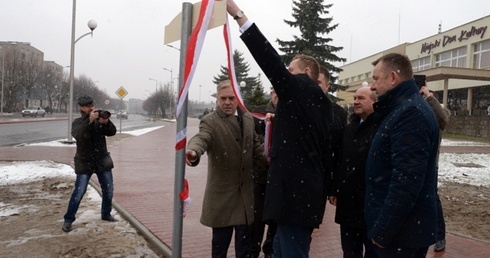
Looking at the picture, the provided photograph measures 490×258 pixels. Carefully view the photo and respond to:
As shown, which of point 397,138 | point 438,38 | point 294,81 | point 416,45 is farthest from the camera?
point 416,45

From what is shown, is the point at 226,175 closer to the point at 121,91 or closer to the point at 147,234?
the point at 147,234

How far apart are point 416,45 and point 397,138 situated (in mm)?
52633

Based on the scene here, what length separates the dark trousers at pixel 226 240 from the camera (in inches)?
139

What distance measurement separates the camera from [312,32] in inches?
Answer: 1164

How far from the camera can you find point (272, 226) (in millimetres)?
4496

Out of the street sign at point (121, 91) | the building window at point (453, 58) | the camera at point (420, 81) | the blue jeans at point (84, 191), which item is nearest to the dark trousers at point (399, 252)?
the camera at point (420, 81)

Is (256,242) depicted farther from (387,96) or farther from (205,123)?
(387,96)

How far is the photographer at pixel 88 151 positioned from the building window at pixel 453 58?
43.2 metres

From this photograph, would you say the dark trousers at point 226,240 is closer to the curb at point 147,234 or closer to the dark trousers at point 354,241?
the dark trousers at point 354,241

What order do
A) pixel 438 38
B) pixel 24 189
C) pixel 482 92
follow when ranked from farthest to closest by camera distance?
1. pixel 438 38
2. pixel 482 92
3. pixel 24 189

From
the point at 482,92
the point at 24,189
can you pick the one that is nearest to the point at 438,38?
the point at 482,92

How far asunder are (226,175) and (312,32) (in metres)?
27.4

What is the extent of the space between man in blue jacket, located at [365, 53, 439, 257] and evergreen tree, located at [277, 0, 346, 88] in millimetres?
26793

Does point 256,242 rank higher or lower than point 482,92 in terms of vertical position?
lower
